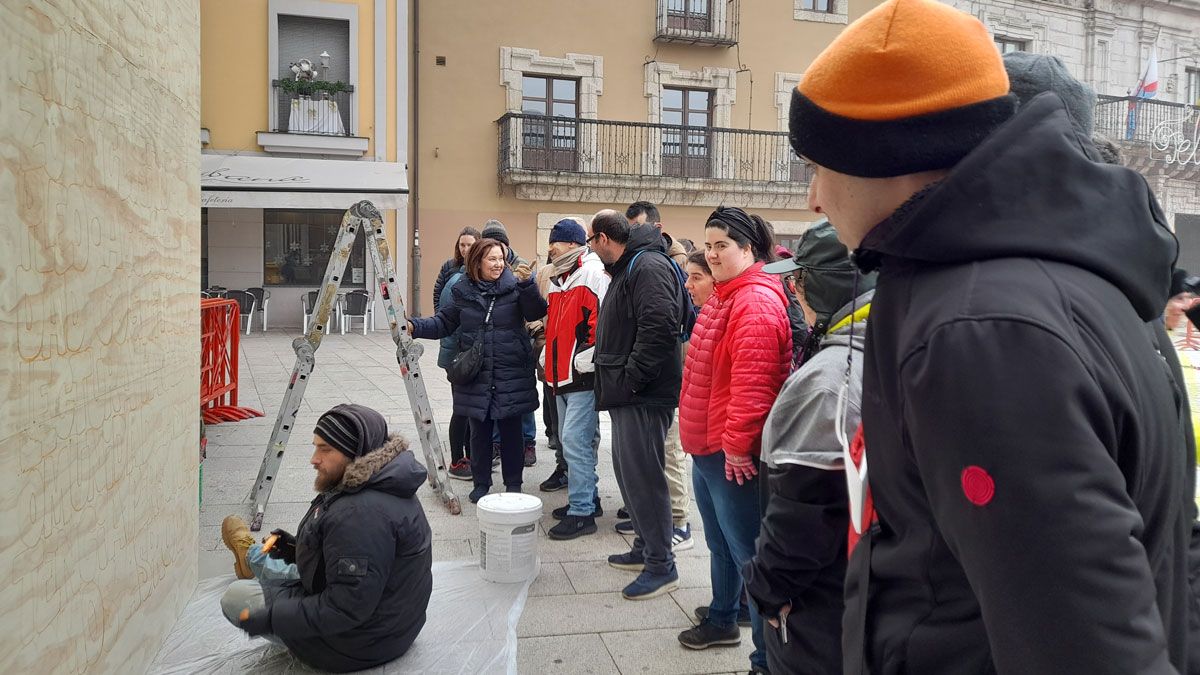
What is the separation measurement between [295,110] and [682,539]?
15.3 metres

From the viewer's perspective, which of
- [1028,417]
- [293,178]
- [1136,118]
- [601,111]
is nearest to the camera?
[1028,417]

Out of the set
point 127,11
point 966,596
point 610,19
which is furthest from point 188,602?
point 610,19

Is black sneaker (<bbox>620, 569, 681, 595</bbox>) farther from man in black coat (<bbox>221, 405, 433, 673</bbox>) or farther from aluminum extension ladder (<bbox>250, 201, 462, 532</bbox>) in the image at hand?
aluminum extension ladder (<bbox>250, 201, 462, 532</bbox>)

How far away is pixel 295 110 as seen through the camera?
677 inches

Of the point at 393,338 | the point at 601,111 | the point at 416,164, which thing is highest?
the point at 601,111

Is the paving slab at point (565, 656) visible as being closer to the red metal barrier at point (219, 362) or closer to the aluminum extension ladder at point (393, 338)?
the aluminum extension ladder at point (393, 338)

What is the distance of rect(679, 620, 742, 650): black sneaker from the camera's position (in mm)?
3396

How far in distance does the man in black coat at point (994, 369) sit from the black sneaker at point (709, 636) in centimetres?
228

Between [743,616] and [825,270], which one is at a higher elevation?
[825,270]

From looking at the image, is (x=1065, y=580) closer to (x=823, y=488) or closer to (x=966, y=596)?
(x=966, y=596)

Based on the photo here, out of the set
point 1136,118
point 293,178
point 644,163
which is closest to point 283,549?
point 293,178

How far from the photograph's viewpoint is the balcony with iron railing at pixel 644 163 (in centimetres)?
→ 1900

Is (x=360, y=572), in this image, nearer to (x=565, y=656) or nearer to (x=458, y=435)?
(x=565, y=656)

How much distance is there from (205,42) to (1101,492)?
19004 millimetres
